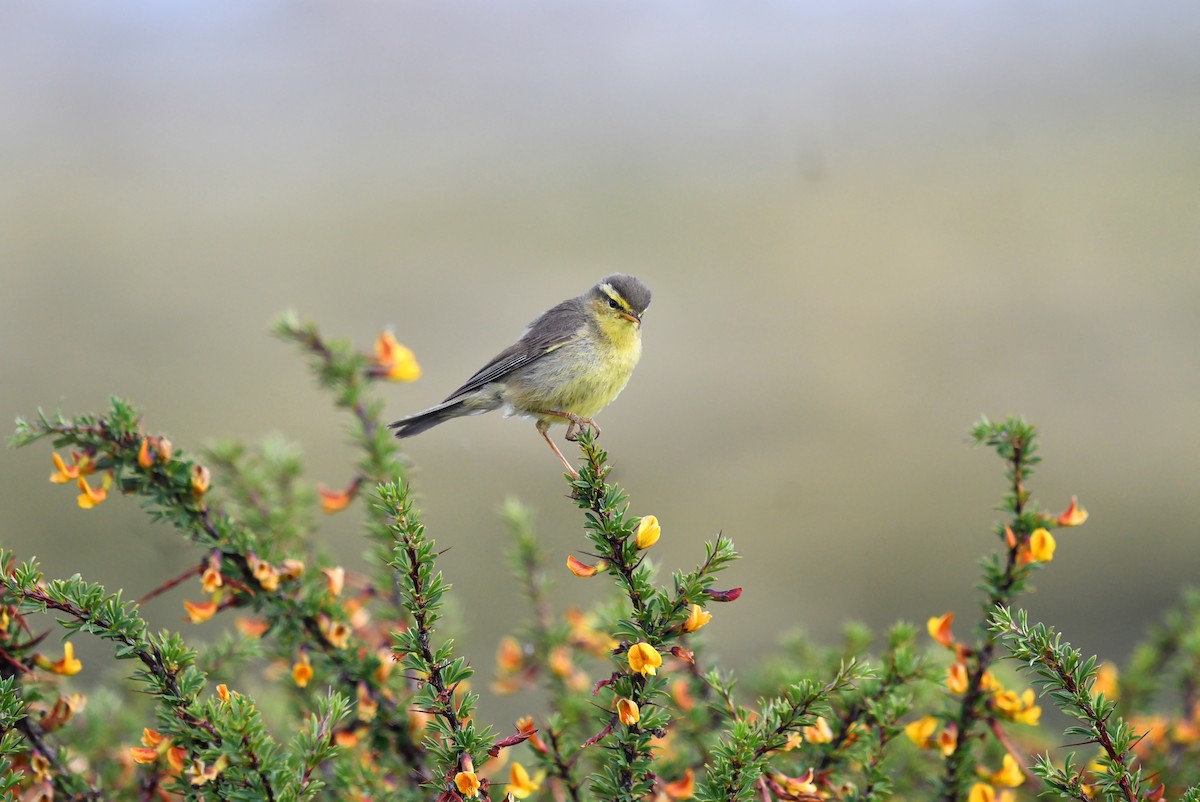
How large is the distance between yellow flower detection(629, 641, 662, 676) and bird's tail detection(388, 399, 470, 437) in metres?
2.96

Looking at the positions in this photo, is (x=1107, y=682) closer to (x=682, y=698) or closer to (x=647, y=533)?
(x=682, y=698)

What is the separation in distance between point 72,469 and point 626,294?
3.10m

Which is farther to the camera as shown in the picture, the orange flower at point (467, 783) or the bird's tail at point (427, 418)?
the bird's tail at point (427, 418)

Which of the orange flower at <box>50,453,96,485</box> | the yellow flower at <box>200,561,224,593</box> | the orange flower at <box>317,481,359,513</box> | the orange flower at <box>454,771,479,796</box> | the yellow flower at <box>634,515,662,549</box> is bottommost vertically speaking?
the orange flower at <box>454,771,479,796</box>

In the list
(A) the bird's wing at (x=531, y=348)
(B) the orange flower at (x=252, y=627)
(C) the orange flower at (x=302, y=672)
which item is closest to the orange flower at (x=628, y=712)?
(C) the orange flower at (x=302, y=672)

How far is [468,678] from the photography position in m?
2.15

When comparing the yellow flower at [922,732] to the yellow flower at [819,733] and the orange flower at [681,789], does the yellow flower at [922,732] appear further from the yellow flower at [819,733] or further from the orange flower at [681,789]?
the orange flower at [681,789]

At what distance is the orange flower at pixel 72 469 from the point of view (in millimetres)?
2428

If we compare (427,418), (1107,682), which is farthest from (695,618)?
(427,418)

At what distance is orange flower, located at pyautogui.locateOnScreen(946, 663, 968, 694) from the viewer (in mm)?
2422

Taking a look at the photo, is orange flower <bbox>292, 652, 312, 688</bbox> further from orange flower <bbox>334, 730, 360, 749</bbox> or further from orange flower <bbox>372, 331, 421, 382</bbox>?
orange flower <bbox>372, 331, 421, 382</bbox>

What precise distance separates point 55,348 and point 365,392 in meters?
12.4

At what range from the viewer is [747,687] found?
3.50 meters

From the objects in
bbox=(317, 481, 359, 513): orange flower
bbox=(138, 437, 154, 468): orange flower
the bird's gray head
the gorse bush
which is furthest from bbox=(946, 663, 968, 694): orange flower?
the bird's gray head
